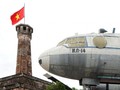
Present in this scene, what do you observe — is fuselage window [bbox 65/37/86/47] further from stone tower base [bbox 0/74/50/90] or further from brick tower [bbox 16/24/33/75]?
brick tower [bbox 16/24/33/75]

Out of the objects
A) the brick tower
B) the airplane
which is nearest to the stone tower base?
the brick tower

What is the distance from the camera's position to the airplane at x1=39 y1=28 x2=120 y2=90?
23.5 m

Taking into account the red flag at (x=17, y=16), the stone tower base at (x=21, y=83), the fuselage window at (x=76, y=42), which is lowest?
the stone tower base at (x=21, y=83)

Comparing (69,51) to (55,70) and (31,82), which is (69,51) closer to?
(55,70)

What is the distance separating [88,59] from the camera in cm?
2355

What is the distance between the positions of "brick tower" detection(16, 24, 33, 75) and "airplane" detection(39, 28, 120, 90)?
106 ft

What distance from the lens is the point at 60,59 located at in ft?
78.3

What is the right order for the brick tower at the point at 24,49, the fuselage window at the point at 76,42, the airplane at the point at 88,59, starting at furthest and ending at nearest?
the brick tower at the point at 24,49 < the fuselage window at the point at 76,42 < the airplane at the point at 88,59

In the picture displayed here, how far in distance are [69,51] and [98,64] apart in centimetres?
209

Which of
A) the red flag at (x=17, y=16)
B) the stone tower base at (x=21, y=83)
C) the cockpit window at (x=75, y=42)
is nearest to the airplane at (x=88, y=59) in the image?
the cockpit window at (x=75, y=42)

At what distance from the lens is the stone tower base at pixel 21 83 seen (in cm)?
4934

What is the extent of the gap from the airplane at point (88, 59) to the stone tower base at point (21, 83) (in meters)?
25.6

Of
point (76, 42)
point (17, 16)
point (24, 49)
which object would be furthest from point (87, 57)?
point (24, 49)

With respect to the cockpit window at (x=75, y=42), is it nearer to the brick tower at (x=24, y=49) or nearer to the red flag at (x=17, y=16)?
the red flag at (x=17, y=16)
